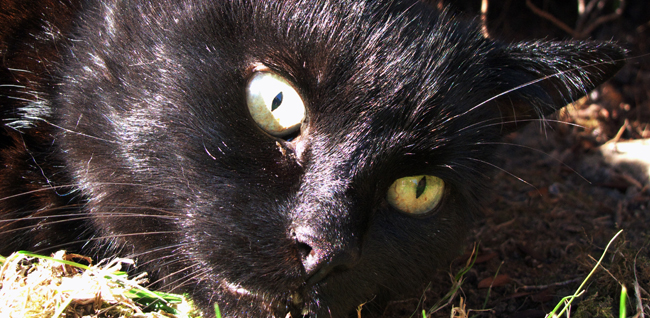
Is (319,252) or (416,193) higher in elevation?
(319,252)

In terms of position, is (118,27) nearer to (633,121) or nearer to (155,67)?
(155,67)

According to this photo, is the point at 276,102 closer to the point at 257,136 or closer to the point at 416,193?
the point at 257,136

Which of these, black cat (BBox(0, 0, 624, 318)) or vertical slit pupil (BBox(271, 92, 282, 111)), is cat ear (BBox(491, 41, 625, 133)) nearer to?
black cat (BBox(0, 0, 624, 318))

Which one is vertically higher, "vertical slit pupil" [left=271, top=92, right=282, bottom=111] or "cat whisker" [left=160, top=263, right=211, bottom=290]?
"vertical slit pupil" [left=271, top=92, right=282, bottom=111]

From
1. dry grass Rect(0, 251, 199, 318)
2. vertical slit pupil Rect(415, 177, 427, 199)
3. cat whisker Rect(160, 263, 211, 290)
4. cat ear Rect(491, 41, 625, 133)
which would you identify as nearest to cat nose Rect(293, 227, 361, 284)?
cat whisker Rect(160, 263, 211, 290)

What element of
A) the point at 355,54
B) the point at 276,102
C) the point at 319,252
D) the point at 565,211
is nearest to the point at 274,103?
the point at 276,102

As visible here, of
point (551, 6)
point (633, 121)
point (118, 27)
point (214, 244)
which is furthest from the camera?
point (551, 6)

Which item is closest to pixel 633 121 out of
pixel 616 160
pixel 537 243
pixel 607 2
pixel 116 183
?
pixel 616 160

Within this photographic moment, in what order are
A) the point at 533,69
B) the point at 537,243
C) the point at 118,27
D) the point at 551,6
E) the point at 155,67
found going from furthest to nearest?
the point at 551,6 → the point at 537,243 → the point at 533,69 → the point at 118,27 → the point at 155,67
